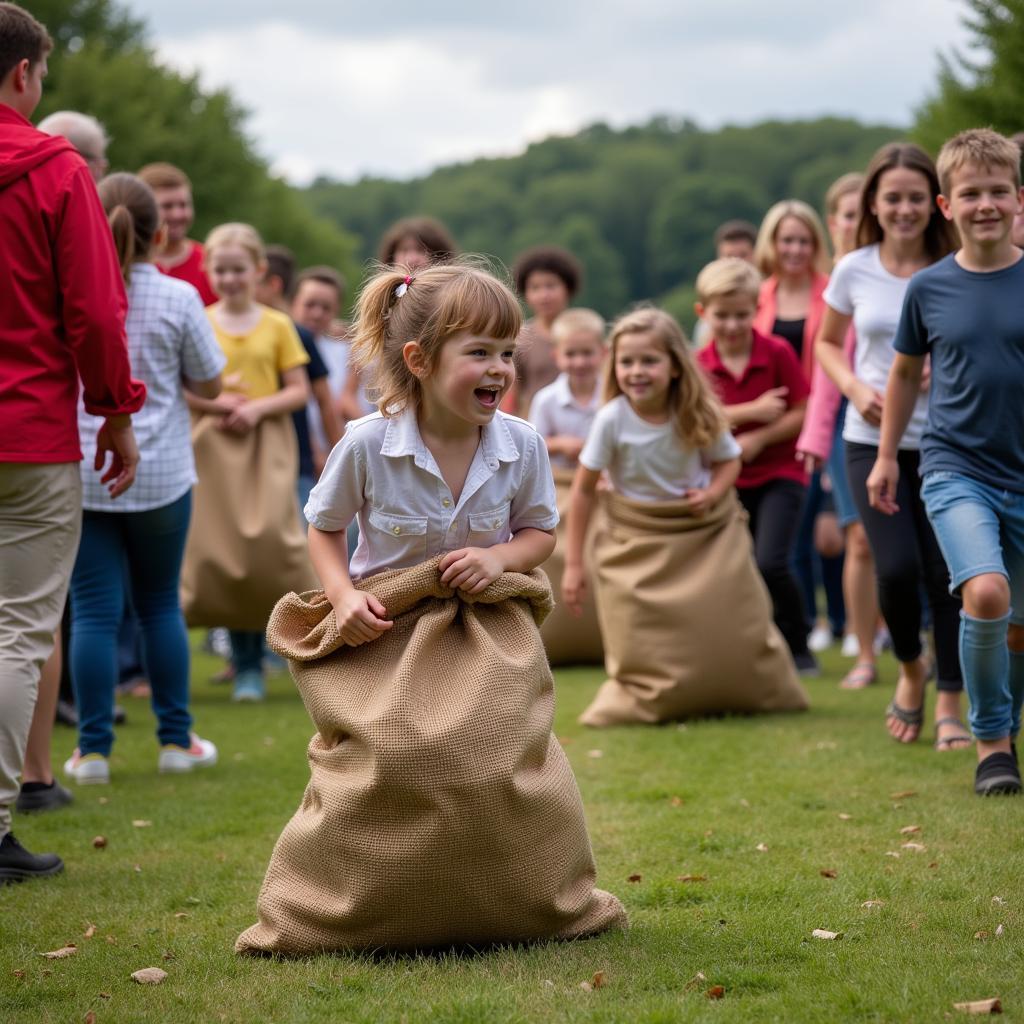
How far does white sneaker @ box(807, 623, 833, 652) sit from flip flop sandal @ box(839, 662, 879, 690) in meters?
2.18

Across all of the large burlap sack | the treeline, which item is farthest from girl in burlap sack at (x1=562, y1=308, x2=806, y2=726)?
the treeline

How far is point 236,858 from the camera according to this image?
555cm

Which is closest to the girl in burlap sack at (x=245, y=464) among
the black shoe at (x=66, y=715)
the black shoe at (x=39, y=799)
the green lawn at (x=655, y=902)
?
the black shoe at (x=66, y=715)

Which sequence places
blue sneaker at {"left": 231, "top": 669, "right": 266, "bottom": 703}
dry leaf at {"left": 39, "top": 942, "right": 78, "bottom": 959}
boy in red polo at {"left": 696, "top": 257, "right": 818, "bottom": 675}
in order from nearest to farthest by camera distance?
dry leaf at {"left": 39, "top": 942, "right": 78, "bottom": 959} < boy in red polo at {"left": 696, "top": 257, "right": 818, "bottom": 675} < blue sneaker at {"left": 231, "top": 669, "right": 266, "bottom": 703}

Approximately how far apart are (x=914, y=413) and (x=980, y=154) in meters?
1.47

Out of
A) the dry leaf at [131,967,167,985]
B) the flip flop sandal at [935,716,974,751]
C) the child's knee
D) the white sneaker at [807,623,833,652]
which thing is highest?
the child's knee

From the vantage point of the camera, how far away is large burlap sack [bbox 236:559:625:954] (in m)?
4.15

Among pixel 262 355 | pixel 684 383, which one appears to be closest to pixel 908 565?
pixel 684 383

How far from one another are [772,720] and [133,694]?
417 cm

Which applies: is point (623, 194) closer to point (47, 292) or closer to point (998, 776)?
point (998, 776)

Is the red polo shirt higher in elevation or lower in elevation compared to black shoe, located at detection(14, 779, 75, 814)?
higher

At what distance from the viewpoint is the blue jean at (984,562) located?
19.1 ft

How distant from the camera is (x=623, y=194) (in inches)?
3088

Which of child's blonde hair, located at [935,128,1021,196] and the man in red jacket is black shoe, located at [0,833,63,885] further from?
child's blonde hair, located at [935,128,1021,196]
